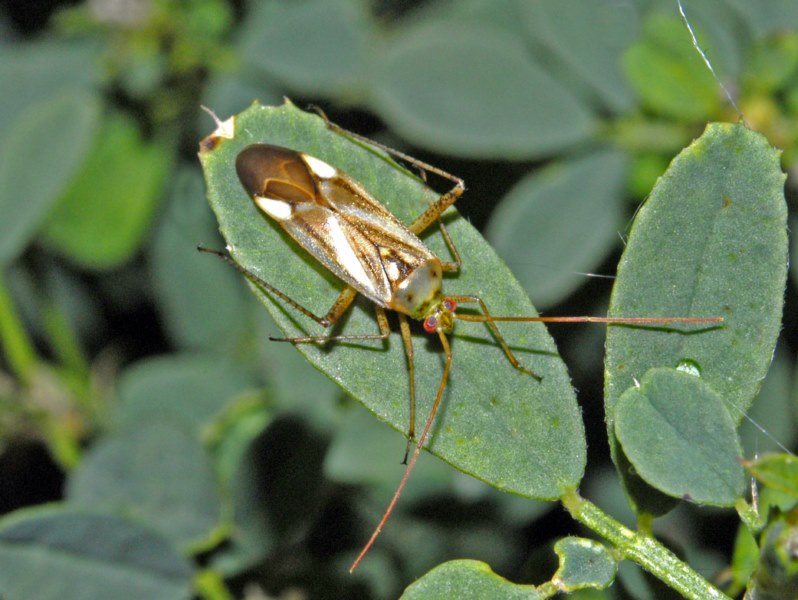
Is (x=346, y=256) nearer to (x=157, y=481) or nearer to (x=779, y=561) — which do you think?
(x=157, y=481)

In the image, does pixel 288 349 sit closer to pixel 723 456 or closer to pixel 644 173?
pixel 644 173

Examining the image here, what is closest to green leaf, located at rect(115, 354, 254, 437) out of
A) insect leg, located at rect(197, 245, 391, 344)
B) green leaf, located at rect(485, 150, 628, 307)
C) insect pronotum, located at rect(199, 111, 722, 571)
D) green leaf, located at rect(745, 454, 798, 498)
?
insect pronotum, located at rect(199, 111, 722, 571)

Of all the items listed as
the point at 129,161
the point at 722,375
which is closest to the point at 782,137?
the point at 722,375

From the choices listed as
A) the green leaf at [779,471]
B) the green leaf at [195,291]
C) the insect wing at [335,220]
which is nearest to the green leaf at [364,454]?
the insect wing at [335,220]

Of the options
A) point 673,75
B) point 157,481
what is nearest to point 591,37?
point 673,75

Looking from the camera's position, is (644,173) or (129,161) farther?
(129,161)

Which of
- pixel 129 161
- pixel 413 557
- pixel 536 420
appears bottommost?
pixel 413 557
